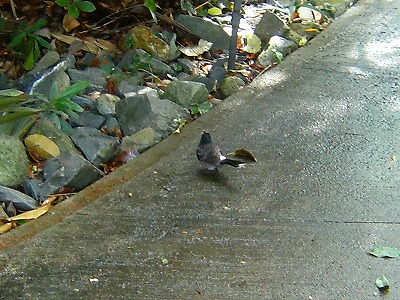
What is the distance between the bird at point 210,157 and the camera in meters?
3.32

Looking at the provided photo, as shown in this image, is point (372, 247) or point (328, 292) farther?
point (372, 247)

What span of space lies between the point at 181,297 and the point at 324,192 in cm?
111

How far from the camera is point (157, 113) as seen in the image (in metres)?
3.81

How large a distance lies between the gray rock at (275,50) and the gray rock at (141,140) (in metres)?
1.45

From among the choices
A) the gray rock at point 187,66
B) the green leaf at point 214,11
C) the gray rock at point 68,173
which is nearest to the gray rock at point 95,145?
the gray rock at point 68,173

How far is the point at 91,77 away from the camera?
13.9 ft

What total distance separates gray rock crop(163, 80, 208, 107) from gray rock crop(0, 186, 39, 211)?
1307 millimetres

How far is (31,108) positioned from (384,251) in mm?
2097

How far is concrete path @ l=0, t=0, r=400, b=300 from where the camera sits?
103 inches

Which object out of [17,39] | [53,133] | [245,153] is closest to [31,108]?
[53,133]

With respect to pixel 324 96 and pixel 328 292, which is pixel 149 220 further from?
pixel 324 96

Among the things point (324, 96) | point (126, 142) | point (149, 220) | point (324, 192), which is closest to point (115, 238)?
point (149, 220)

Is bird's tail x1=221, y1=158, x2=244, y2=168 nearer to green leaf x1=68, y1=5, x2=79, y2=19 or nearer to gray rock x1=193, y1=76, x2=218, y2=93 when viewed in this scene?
gray rock x1=193, y1=76, x2=218, y2=93

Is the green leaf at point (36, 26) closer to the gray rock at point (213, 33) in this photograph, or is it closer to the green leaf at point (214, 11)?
the gray rock at point (213, 33)
